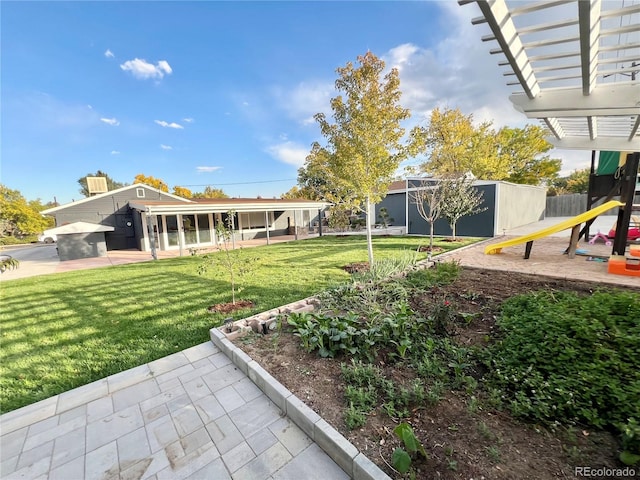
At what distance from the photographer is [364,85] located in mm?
6000

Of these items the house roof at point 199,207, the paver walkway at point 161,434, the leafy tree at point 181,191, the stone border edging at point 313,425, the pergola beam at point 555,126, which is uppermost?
the leafy tree at point 181,191

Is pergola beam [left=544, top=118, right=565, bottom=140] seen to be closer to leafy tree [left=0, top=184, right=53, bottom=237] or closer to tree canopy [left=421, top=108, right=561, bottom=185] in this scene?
tree canopy [left=421, top=108, right=561, bottom=185]

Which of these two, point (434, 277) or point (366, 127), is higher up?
point (366, 127)

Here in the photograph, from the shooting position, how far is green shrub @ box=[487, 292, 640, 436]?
1.71 metres

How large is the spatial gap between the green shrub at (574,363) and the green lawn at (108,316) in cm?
348

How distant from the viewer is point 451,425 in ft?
5.91

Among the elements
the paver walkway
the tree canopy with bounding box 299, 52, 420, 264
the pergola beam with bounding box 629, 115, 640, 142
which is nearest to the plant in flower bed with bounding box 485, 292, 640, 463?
the paver walkway

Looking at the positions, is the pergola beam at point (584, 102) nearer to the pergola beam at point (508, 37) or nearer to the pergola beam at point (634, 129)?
the pergola beam at point (508, 37)

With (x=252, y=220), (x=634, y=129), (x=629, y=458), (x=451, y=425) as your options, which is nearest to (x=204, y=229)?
(x=252, y=220)

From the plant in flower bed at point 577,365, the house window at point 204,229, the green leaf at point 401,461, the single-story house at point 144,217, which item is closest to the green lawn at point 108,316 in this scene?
the green leaf at point 401,461

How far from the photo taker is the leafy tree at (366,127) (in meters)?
5.96

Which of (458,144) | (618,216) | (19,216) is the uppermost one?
(458,144)

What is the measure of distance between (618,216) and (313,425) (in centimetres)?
922

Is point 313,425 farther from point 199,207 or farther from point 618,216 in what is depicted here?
point 199,207
